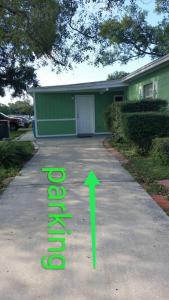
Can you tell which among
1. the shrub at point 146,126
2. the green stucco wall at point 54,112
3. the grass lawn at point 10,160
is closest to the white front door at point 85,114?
the green stucco wall at point 54,112

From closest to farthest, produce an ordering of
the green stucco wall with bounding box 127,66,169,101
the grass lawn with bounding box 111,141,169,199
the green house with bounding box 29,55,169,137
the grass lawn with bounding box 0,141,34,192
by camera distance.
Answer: the grass lawn with bounding box 111,141,169,199, the grass lawn with bounding box 0,141,34,192, the green stucco wall with bounding box 127,66,169,101, the green house with bounding box 29,55,169,137

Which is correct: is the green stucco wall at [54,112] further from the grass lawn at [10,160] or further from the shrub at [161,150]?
the shrub at [161,150]

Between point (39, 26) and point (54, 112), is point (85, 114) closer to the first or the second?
point (54, 112)

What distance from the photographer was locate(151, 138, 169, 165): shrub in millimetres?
8156

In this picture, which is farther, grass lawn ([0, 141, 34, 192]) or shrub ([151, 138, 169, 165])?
shrub ([151, 138, 169, 165])

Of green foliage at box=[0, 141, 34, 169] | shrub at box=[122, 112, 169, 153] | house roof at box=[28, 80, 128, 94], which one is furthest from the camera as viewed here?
house roof at box=[28, 80, 128, 94]

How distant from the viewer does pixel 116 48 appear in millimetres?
25281

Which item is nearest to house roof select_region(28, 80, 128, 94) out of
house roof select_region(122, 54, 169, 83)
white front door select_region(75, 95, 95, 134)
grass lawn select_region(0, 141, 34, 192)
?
white front door select_region(75, 95, 95, 134)

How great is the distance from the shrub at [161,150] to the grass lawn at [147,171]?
157mm

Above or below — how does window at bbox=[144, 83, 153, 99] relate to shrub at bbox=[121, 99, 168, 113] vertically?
above

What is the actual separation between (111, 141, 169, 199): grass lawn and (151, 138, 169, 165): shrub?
16 centimetres

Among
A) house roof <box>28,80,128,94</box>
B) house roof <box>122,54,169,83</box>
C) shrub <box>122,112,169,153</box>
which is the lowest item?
shrub <box>122,112,169,153</box>

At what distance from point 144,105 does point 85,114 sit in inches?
269

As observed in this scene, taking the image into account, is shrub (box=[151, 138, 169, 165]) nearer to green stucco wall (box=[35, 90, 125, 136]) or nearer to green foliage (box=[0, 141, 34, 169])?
green foliage (box=[0, 141, 34, 169])
